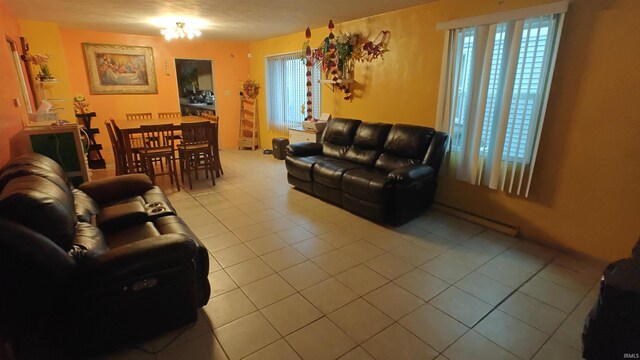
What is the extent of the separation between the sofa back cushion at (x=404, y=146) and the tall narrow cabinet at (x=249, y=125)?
410 centimetres

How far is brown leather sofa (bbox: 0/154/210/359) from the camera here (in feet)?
4.57

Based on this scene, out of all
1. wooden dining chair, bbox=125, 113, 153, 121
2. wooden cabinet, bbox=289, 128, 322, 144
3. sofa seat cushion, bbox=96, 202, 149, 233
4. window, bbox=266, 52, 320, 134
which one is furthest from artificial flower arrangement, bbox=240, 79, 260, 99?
sofa seat cushion, bbox=96, 202, 149, 233

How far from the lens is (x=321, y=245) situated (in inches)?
114

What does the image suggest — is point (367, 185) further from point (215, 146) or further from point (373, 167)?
point (215, 146)

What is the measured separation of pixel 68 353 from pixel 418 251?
2490mm

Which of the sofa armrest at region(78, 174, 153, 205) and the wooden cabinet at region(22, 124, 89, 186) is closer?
the sofa armrest at region(78, 174, 153, 205)

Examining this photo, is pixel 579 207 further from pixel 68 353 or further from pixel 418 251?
pixel 68 353

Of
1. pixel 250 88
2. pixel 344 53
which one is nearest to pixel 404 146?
pixel 344 53

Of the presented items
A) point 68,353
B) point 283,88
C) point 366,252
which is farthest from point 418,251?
point 283,88

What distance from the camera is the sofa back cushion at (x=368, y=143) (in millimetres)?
3916

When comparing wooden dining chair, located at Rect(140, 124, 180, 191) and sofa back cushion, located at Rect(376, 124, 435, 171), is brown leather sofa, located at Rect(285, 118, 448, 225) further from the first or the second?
wooden dining chair, located at Rect(140, 124, 180, 191)

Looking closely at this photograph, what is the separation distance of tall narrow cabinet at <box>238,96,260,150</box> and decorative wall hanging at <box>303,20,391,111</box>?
244 cm

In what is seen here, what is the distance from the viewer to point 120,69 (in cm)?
568

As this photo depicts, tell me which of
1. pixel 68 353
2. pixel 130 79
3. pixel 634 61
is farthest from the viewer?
pixel 130 79
